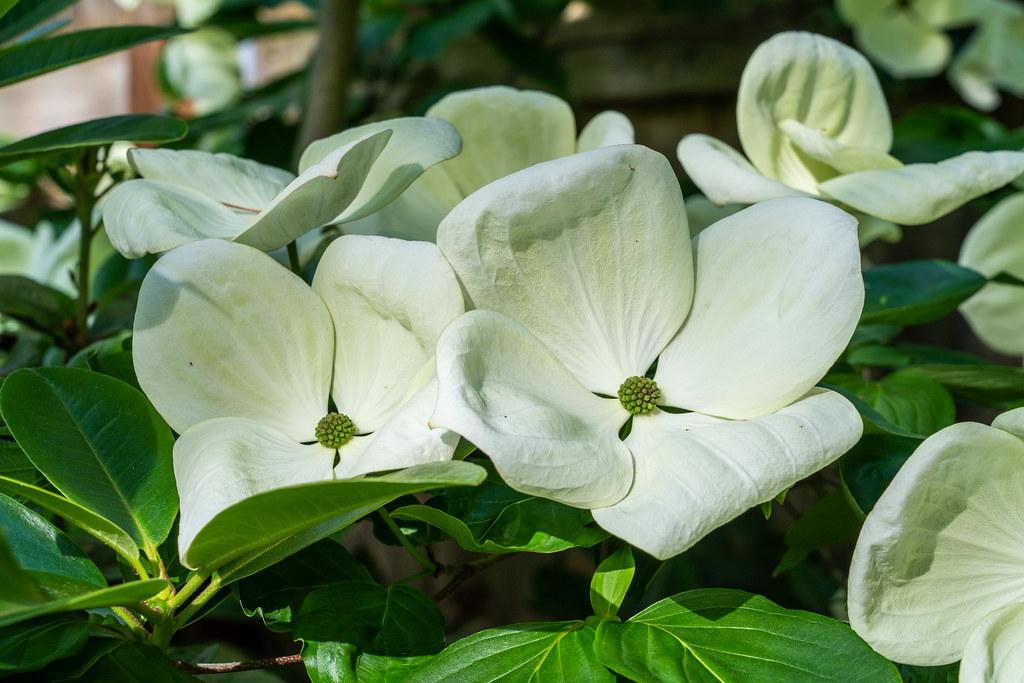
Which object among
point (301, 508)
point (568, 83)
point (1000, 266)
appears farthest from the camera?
point (568, 83)

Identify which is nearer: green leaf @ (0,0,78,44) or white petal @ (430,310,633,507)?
white petal @ (430,310,633,507)

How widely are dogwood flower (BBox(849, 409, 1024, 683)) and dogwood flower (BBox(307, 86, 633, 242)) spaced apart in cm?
28

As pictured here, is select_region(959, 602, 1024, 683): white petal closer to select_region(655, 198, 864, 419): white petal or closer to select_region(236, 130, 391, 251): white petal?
select_region(655, 198, 864, 419): white petal

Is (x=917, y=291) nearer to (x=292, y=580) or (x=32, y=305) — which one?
(x=292, y=580)

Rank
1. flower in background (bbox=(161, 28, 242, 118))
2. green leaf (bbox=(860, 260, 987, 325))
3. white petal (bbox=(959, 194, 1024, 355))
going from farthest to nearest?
flower in background (bbox=(161, 28, 242, 118)) < white petal (bbox=(959, 194, 1024, 355)) < green leaf (bbox=(860, 260, 987, 325))

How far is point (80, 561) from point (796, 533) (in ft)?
1.22

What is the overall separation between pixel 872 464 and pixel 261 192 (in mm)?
349

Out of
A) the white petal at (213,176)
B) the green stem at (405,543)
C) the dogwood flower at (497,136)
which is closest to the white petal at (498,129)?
the dogwood flower at (497,136)

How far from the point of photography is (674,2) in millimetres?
1583

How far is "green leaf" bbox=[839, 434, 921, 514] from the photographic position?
481 millimetres

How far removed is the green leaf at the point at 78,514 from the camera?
437 mm

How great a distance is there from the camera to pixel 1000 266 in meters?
0.85

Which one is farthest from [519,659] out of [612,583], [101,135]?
[101,135]

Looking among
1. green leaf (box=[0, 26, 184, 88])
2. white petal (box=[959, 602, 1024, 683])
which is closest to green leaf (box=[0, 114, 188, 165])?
green leaf (box=[0, 26, 184, 88])
